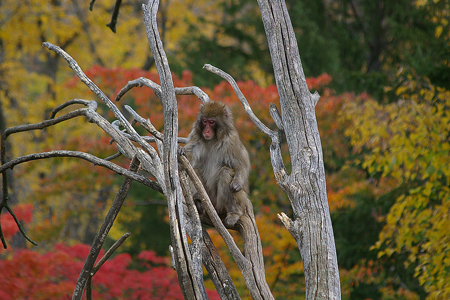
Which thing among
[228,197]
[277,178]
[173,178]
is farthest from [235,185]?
[173,178]

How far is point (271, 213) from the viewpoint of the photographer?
8914 millimetres

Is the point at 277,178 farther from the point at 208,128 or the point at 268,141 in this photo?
the point at 268,141

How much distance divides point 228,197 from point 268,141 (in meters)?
5.20

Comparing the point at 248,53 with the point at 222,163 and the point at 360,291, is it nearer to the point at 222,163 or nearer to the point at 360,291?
the point at 360,291

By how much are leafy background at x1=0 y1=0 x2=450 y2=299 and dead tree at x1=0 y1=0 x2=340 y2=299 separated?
2954 mm

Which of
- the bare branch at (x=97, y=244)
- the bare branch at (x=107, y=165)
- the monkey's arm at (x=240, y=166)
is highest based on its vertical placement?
the monkey's arm at (x=240, y=166)

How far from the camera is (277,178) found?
3.02 metres

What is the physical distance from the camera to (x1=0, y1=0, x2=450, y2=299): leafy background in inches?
234

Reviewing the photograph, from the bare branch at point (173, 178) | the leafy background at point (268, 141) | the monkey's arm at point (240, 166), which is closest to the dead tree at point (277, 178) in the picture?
the bare branch at point (173, 178)

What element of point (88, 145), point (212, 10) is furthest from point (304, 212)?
point (212, 10)

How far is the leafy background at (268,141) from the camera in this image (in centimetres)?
594

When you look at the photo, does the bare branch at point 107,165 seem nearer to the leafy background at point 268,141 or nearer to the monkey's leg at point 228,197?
the monkey's leg at point 228,197

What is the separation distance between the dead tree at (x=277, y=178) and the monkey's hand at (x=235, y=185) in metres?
0.81

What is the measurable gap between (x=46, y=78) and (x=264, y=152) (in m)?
7.17
